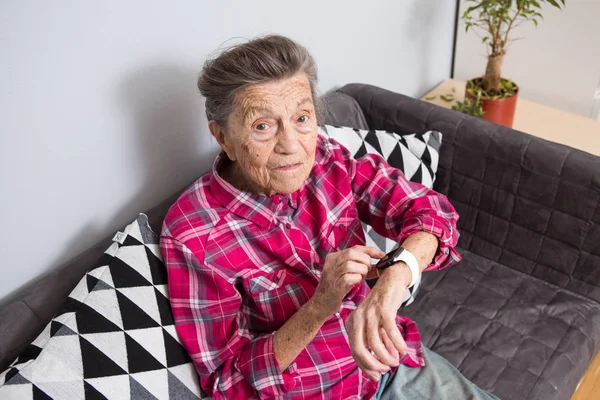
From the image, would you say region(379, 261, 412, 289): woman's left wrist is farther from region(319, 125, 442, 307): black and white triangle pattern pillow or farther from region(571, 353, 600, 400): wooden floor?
region(571, 353, 600, 400): wooden floor

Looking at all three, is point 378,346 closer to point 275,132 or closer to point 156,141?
point 275,132

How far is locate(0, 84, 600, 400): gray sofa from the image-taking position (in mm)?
1504

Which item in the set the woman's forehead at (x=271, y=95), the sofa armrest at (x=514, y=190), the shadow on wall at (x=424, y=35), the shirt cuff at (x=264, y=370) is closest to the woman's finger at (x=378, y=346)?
the shirt cuff at (x=264, y=370)

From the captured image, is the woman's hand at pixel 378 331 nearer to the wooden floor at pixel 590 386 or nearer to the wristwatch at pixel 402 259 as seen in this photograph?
the wristwatch at pixel 402 259

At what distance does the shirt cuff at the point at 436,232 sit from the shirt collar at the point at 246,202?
0.98 ft

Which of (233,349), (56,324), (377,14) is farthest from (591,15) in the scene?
(56,324)

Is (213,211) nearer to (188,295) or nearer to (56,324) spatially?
(188,295)

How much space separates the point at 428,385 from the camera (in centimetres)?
132

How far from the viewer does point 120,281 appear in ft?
3.71

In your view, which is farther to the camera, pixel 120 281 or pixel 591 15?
pixel 591 15

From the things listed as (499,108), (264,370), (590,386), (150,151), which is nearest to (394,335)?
(264,370)

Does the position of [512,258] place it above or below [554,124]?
A: below

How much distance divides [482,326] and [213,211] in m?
0.88

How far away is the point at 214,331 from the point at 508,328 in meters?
0.90
